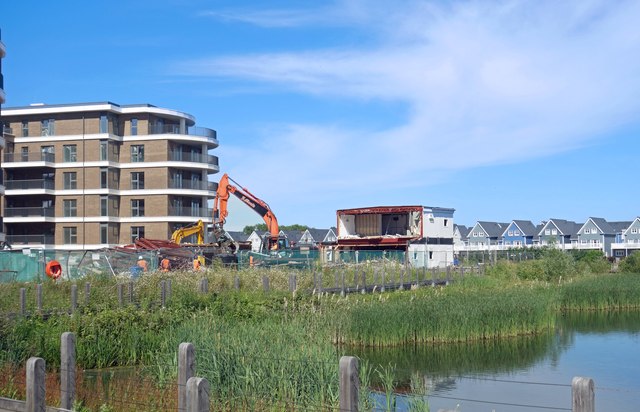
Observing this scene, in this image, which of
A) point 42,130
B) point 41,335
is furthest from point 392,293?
point 42,130

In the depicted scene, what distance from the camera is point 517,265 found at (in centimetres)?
4947

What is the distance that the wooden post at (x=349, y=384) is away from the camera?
7324 millimetres

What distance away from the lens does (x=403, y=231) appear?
5169 centimetres

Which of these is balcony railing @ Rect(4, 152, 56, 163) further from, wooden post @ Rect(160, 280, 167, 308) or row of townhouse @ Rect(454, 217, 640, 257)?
row of townhouse @ Rect(454, 217, 640, 257)

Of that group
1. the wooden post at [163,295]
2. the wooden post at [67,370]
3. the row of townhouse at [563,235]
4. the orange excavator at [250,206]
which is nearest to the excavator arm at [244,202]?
the orange excavator at [250,206]

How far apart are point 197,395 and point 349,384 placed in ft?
4.65

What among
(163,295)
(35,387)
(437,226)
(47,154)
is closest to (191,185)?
(47,154)

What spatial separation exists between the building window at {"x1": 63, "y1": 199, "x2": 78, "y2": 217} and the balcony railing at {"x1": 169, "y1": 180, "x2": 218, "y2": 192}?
277 inches

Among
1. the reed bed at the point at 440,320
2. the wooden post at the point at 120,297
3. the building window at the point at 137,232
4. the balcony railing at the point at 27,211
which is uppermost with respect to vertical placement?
the balcony railing at the point at 27,211

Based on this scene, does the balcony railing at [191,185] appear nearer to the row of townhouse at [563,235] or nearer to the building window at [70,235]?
the building window at [70,235]

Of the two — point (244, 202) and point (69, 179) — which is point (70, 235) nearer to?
point (69, 179)

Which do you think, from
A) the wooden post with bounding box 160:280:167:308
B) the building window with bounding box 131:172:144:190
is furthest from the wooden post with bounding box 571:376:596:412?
the building window with bounding box 131:172:144:190

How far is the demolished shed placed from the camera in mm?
48438

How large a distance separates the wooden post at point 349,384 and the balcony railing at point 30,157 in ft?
174
